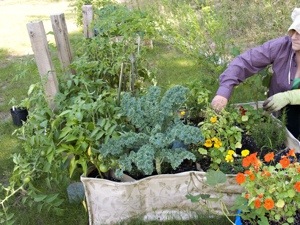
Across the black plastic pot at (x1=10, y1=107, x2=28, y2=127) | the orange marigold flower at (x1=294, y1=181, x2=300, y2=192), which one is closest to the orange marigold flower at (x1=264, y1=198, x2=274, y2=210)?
the orange marigold flower at (x1=294, y1=181, x2=300, y2=192)

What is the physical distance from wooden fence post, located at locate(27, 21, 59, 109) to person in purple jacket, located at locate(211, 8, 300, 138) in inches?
39.4

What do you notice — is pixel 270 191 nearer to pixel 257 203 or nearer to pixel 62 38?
pixel 257 203

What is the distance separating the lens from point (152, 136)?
6.98ft

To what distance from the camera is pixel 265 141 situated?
7.97 feet

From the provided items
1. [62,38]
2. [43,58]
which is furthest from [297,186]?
[62,38]

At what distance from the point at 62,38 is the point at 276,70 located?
4.74 ft

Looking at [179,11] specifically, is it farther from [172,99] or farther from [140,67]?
[172,99]

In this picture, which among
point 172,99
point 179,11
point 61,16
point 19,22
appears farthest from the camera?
point 19,22

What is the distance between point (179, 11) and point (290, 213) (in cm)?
244

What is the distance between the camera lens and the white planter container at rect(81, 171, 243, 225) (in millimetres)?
2189

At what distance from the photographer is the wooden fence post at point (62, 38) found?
2.58 metres

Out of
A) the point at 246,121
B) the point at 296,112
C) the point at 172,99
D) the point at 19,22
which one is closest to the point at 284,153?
the point at 246,121

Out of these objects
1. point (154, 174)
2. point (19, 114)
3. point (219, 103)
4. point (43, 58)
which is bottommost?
point (19, 114)

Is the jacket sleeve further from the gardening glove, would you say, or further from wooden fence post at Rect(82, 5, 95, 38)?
wooden fence post at Rect(82, 5, 95, 38)
